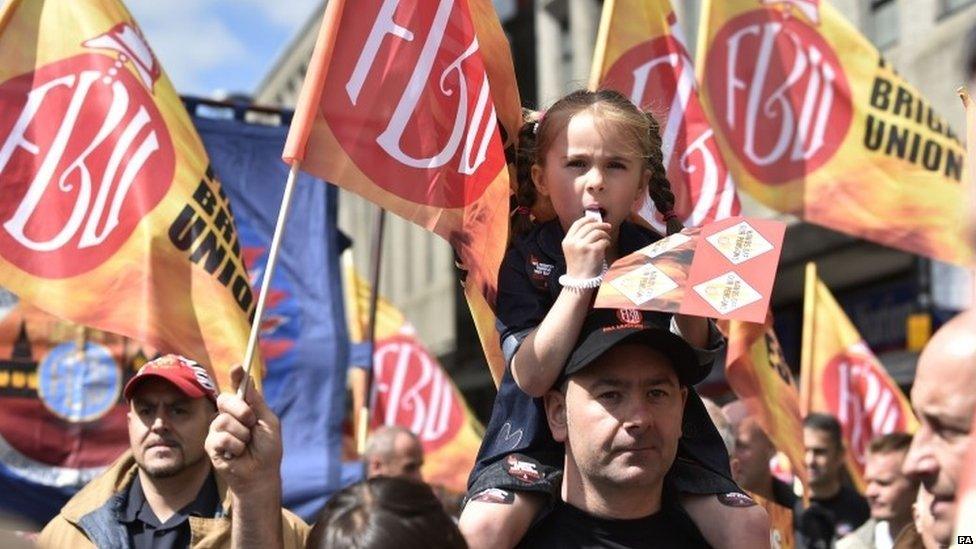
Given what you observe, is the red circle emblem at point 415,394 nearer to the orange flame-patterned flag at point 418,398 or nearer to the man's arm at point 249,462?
the orange flame-patterned flag at point 418,398

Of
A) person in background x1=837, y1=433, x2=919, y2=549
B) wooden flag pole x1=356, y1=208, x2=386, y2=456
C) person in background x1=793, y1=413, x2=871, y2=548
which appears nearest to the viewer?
person in background x1=837, y1=433, x2=919, y2=549

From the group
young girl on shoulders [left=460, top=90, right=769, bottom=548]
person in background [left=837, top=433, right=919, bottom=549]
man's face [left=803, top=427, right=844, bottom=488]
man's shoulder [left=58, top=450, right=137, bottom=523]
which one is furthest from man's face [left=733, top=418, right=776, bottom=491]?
young girl on shoulders [left=460, top=90, right=769, bottom=548]

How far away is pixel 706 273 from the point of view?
3.82 metres

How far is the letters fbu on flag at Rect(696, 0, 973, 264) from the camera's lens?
27.6ft

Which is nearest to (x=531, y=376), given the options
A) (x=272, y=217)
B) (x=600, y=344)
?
(x=600, y=344)

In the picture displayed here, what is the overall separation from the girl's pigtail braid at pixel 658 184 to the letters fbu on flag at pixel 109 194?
2088mm

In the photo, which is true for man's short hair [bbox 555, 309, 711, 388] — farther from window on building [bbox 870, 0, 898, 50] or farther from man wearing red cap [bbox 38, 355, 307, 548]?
window on building [bbox 870, 0, 898, 50]

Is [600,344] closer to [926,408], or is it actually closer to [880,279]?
[926,408]

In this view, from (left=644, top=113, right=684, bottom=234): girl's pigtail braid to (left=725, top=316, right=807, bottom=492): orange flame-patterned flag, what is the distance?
3.07 m

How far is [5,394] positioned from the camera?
28.3ft

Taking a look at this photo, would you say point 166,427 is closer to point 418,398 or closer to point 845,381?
point 845,381

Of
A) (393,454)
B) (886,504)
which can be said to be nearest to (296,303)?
(393,454)

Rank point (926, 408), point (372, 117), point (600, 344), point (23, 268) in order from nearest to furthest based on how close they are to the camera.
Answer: point (926, 408), point (600, 344), point (372, 117), point (23, 268)

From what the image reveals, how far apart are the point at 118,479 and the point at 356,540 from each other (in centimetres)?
275
